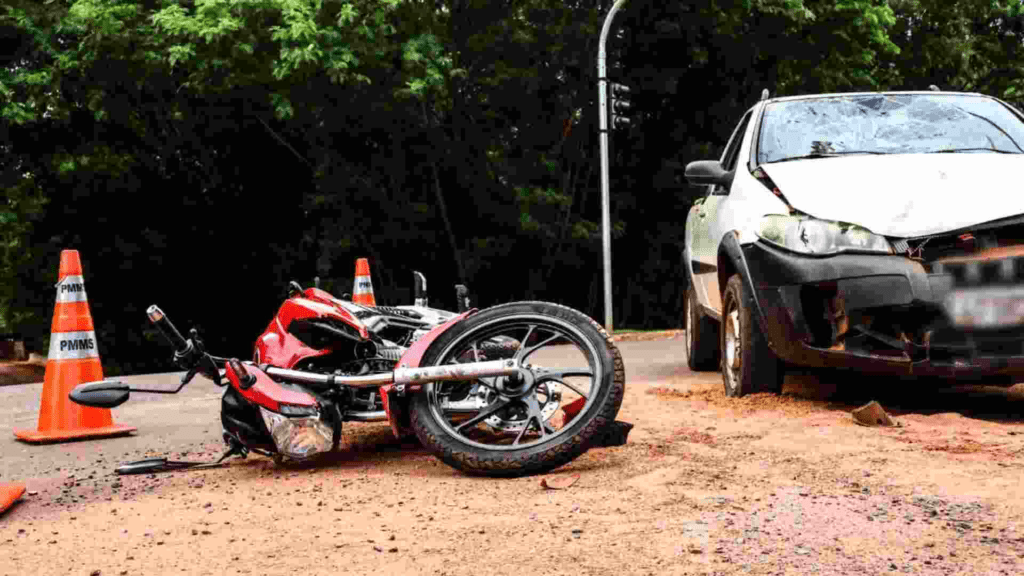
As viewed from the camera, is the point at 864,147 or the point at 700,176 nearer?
the point at 864,147

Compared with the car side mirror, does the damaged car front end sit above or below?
below

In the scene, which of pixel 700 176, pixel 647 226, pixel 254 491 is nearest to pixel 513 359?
pixel 254 491

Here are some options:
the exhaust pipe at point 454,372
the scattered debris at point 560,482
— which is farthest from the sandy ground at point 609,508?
the exhaust pipe at point 454,372

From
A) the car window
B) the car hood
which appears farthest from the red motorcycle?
the car window

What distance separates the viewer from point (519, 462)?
4.88 m

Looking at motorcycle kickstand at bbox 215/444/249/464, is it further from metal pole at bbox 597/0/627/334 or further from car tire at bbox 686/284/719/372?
metal pole at bbox 597/0/627/334

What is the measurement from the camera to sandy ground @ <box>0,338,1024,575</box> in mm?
3578

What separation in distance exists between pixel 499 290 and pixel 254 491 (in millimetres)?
19620

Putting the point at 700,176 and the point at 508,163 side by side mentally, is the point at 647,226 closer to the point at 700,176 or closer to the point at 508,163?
the point at 508,163

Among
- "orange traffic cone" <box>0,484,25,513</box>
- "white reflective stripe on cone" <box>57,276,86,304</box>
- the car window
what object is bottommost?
"orange traffic cone" <box>0,484,25,513</box>

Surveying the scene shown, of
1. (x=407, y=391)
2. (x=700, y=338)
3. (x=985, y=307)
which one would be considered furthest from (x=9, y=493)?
(x=700, y=338)

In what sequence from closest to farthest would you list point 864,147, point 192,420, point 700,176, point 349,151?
point 864,147 → point 700,176 → point 192,420 → point 349,151

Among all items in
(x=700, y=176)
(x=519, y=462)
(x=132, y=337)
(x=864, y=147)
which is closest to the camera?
(x=519, y=462)

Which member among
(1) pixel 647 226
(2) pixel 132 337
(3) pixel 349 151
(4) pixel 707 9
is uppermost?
(4) pixel 707 9
